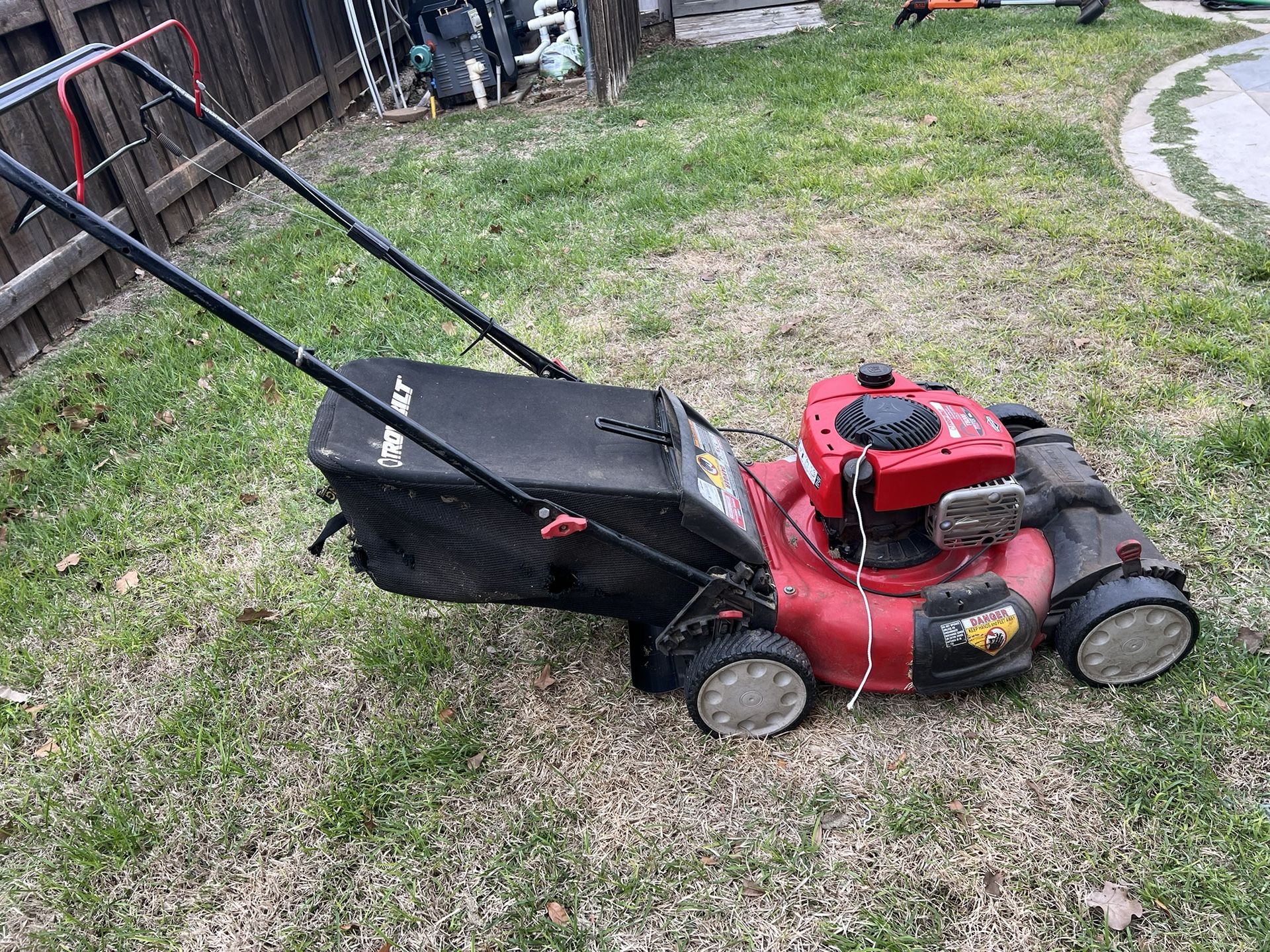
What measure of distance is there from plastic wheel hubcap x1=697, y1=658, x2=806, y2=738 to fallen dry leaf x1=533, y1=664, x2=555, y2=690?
48 cm

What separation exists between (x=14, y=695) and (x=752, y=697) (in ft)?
6.82

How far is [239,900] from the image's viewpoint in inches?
80.4

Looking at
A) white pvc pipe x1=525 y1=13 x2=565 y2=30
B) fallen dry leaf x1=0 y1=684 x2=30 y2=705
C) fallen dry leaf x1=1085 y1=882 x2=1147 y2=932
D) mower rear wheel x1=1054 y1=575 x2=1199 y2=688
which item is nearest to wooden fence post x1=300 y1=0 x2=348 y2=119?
white pvc pipe x1=525 y1=13 x2=565 y2=30

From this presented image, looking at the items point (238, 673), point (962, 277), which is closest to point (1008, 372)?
point (962, 277)

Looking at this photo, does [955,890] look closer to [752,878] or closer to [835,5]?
[752,878]

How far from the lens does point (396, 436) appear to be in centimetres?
202

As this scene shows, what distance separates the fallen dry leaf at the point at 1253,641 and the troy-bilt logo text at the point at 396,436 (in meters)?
2.16

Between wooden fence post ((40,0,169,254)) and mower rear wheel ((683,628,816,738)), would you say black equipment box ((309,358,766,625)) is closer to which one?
mower rear wheel ((683,628,816,738))

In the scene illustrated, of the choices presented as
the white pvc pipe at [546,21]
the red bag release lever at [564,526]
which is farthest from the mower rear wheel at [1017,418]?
the white pvc pipe at [546,21]

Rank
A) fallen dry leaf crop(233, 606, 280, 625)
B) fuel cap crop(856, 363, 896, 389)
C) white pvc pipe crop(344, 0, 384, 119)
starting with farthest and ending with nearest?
1. white pvc pipe crop(344, 0, 384, 119)
2. fallen dry leaf crop(233, 606, 280, 625)
3. fuel cap crop(856, 363, 896, 389)

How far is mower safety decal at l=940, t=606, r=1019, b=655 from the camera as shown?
6.92 feet

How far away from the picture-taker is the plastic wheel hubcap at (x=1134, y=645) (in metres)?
2.17

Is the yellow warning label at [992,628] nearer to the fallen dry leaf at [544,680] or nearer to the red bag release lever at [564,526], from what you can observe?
the red bag release lever at [564,526]

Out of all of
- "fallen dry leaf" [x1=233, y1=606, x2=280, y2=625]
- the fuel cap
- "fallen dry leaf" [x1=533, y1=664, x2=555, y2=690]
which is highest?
the fuel cap
